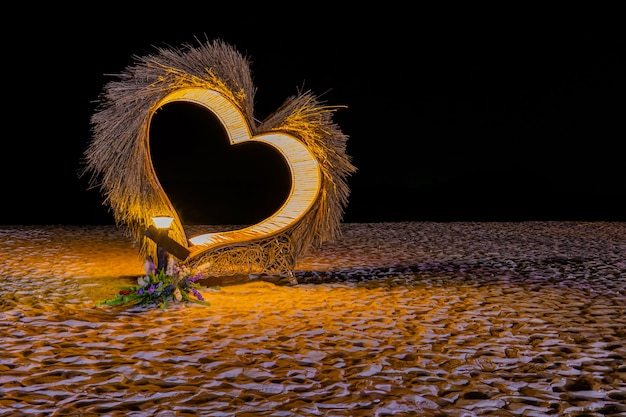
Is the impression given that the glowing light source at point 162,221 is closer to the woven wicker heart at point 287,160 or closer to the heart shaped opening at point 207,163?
the woven wicker heart at point 287,160

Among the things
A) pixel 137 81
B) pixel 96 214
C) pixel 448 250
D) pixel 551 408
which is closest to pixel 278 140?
pixel 137 81

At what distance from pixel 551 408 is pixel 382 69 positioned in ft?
42.6

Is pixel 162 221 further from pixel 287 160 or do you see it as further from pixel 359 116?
pixel 359 116

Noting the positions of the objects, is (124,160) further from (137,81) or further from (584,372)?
(584,372)

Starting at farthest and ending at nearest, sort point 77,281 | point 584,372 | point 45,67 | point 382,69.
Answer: point 382,69, point 45,67, point 77,281, point 584,372

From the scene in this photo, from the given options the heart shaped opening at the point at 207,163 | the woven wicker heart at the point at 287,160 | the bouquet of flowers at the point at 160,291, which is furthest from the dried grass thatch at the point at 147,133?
the heart shaped opening at the point at 207,163

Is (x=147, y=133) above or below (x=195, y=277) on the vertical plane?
above

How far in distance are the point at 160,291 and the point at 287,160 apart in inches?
73.6

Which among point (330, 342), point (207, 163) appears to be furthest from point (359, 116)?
point (330, 342)

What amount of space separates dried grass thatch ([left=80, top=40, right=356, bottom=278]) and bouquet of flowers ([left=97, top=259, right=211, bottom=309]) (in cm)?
58

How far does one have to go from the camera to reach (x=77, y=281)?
5.76m

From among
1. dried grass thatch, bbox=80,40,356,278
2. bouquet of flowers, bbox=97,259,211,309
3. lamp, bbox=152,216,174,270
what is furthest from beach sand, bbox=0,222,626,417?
dried grass thatch, bbox=80,40,356,278

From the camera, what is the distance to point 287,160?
6.06m

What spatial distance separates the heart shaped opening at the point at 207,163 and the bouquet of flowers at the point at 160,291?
9466 millimetres
